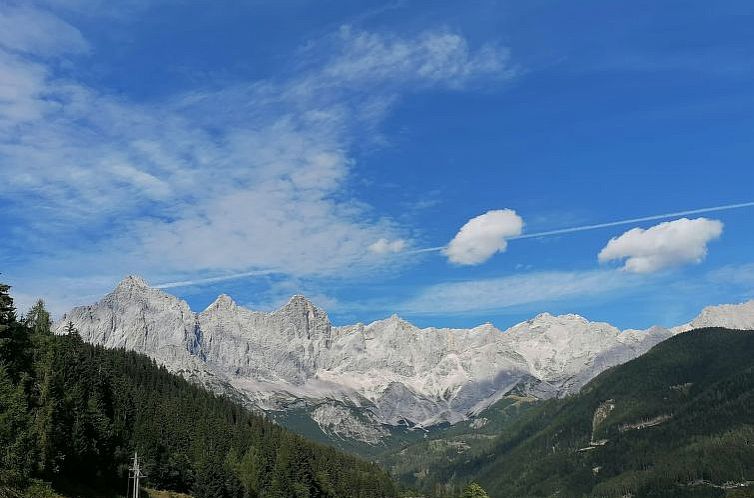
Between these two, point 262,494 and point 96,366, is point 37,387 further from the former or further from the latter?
point 262,494

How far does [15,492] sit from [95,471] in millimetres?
42654

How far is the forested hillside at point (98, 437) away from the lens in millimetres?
73750

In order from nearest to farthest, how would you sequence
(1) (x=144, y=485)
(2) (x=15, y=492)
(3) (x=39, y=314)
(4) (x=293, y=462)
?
(2) (x=15, y=492) < (3) (x=39, y=314) < (1) (x=144, y=485) < (4) (x=293, y=462)

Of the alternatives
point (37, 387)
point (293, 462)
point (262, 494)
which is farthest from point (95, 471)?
point (293, 462)

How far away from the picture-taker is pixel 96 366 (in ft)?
438

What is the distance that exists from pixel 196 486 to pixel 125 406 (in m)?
23.4

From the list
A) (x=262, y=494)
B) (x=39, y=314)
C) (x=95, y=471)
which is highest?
(x=39, y=314)

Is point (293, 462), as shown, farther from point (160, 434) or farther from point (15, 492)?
point (15, 492)

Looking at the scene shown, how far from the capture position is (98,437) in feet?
342

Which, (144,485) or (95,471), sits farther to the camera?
(144,485)

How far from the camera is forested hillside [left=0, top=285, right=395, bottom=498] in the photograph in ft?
242

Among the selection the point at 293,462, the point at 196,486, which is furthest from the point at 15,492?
the point at 293,462

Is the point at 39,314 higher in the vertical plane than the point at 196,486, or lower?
higher

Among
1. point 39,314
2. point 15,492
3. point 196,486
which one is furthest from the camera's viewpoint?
point 196,486
